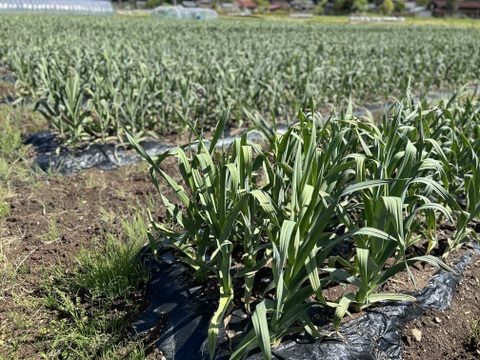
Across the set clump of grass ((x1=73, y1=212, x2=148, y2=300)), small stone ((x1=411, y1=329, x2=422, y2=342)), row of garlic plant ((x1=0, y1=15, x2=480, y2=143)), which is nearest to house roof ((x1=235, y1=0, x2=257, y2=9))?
row of garlic plant ((x1=0, y1=15, x2=480, y2=143))

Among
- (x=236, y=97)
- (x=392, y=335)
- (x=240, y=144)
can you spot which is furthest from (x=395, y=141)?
(x=236, y=97)

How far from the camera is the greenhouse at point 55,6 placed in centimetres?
2975

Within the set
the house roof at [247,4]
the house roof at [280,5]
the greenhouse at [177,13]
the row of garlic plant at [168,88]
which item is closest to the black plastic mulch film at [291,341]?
the row of garlic plant at [168,88]

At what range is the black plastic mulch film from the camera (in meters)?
1.64

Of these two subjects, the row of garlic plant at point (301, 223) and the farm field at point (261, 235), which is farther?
the farm field at point (261, 235)

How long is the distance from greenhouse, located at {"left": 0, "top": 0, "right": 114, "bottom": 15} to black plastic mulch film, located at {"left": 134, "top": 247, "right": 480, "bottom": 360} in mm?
32909

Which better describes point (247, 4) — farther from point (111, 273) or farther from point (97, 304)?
point (97, 304)

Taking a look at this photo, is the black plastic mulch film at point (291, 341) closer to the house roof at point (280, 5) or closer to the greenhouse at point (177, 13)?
the greenhouse at point (177, 13)

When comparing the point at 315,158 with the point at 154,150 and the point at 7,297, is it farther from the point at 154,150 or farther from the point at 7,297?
the point at 154,150

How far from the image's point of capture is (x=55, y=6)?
32.2 meters

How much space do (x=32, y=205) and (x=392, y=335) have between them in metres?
2.58

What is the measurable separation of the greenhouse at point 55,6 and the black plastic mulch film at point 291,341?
32909 millimetres

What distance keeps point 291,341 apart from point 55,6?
36.6m

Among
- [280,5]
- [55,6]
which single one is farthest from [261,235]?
[280,5]
